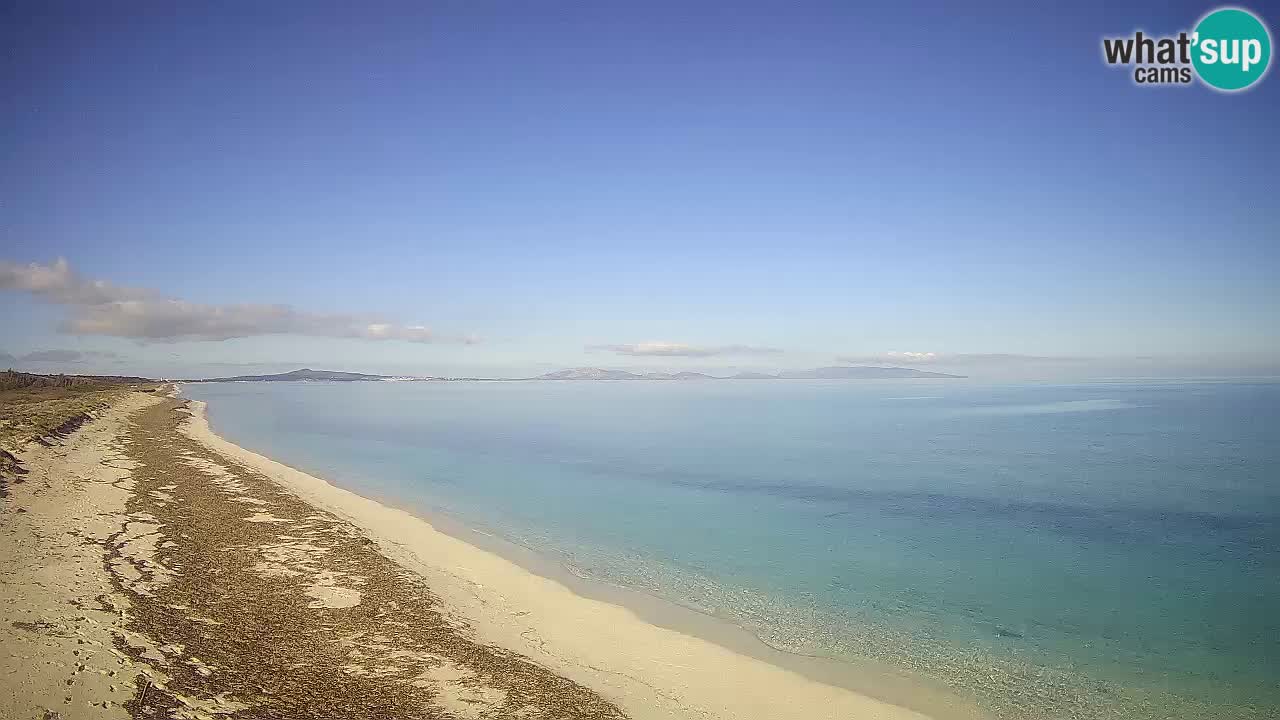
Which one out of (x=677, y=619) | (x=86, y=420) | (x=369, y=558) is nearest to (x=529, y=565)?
(x=369, y=558)

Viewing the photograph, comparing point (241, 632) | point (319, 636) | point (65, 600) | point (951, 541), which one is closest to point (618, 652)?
point (319, 636)

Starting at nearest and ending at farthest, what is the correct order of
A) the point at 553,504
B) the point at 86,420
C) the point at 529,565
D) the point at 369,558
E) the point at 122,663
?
the point at 122,663 → the point at 369,558 → the point at 529,565 → the point at 553,504 → the point at 86,420

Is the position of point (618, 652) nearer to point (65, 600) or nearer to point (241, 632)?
point (241, 632)

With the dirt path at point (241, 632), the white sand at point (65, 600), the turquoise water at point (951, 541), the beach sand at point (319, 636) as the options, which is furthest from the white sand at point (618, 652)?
the white sand at point (65, 600)

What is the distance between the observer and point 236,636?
9.19 m

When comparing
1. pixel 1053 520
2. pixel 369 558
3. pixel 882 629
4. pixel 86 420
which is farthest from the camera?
pixel 86 420

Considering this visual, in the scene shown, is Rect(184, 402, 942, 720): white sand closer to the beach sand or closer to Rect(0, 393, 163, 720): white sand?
the beach sand

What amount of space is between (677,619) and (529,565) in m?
4.78

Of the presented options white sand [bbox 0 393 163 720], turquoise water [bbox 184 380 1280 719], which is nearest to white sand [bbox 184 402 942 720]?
turquoise water [bbox 184 380 1280 719]

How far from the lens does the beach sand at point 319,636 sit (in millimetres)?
7648

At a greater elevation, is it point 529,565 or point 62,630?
point 62,630

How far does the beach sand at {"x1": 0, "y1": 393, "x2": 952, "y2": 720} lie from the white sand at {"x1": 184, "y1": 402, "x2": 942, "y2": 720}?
39 millimetres

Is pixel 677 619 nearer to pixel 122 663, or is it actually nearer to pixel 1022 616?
pixel 1022 616

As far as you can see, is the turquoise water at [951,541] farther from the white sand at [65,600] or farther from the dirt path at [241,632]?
the white sand at [65,600]
